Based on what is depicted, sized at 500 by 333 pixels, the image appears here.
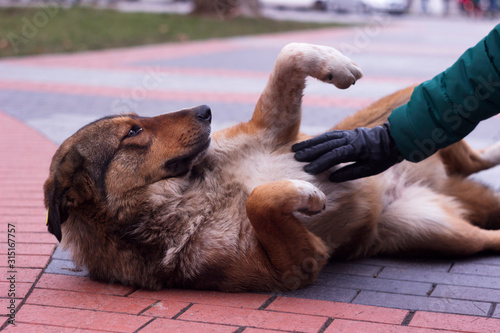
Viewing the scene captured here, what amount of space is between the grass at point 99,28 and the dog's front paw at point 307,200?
13177mm

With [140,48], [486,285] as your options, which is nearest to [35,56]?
[140,48]

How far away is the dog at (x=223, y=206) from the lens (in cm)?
323

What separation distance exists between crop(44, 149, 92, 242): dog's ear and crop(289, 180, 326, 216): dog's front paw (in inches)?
44.8

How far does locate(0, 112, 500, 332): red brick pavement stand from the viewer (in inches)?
112

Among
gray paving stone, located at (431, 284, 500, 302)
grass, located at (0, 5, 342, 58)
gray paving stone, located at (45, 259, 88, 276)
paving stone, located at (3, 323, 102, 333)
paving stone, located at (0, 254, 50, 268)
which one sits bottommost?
gray paving stone, located at (431, 284, 500, 302)

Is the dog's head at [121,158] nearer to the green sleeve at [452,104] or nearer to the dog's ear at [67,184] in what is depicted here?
the dog's ear at [67,184]

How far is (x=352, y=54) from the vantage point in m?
14.6

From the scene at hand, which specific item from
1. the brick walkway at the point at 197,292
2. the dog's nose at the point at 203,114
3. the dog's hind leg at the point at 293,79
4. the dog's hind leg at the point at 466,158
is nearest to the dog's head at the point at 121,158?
the dog's nose at the point at 203,114

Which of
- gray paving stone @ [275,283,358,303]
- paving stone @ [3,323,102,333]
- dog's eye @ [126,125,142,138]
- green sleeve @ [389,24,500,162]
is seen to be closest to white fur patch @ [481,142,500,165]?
green sleeve @ [389,24,500,162]

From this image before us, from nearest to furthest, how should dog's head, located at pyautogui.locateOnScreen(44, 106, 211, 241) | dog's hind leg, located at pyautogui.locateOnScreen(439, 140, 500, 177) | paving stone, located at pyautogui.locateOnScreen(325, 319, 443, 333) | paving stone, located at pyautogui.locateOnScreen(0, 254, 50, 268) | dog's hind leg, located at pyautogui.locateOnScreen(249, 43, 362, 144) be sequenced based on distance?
paving stone, located at pyautogui.locateOnScreen(325, 319, 443, 333) → dog's head, located at pyautogui.locateOnScreen(44, 106, 211, 241) → dog's hind leg, located at pyautogui.locateOnScreen(249, 43, 362, 144) → paving stone, located at pyautogui.locateOnScreen(0, 254, 50, 268) → dog's hind leg, located at pyautogui.locateOnScreen(439, 140, 500, 177)

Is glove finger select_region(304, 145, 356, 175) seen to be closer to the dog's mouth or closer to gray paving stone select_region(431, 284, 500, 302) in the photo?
the dog's mouth

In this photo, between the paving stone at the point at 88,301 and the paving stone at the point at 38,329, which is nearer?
the paving stone at the point at 38,329

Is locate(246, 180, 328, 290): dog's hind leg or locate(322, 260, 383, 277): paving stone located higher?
locate(246, 180, 328, 290): dog's hind leg

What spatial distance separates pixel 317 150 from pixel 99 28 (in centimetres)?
1734
